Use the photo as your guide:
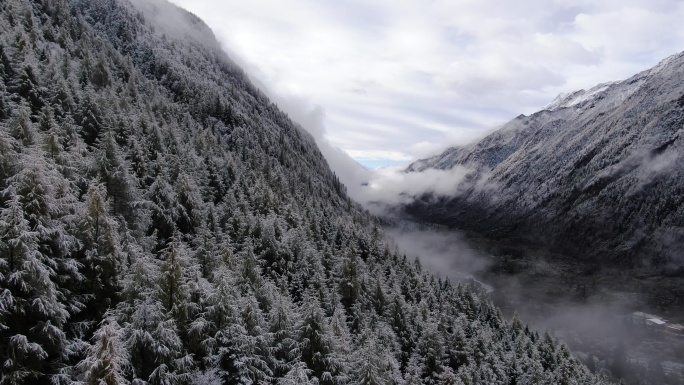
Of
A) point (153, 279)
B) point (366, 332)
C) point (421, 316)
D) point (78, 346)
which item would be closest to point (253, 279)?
point (366, 332)

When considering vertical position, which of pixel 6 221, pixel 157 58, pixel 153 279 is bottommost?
pixel 153 279

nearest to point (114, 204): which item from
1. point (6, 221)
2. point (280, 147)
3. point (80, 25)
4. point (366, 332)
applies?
point (6, 221)

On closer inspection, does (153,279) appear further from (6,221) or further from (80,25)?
(80,25)

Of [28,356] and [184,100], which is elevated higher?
[184,100]

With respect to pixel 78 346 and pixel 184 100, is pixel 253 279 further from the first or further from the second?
pixel 184 100

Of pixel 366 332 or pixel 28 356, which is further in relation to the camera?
pixel 366 332

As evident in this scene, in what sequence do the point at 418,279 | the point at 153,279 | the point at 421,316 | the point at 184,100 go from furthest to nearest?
the point at 184,100
the point at 418,279
the point at 421,316
the point at 153,279

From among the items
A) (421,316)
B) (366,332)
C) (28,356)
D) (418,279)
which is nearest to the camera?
(28,356)
